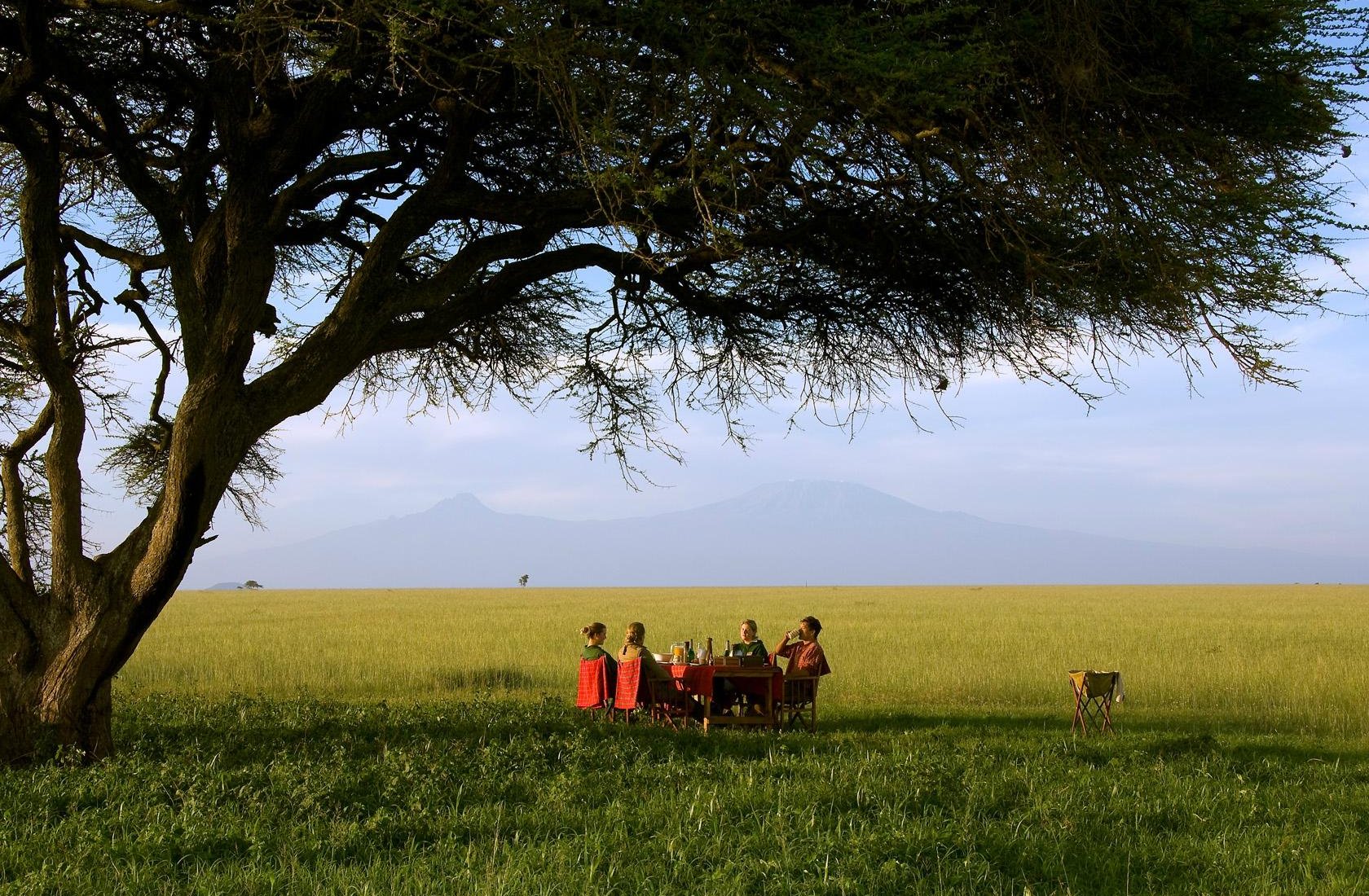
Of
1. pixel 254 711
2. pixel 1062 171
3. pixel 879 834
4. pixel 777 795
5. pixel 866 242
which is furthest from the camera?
pixel 254 711

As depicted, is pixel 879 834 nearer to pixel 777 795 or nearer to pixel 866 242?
pixel 777 795

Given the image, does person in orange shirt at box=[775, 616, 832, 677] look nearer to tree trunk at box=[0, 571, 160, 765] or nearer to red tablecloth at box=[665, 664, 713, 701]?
red tablecloth at box=[665, 664, 713, 701]

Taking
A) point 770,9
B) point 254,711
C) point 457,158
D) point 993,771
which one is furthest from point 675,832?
point 254,711

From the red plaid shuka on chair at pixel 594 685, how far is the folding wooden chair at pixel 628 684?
140mm

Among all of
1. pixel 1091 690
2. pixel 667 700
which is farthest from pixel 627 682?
pixel 1091 690

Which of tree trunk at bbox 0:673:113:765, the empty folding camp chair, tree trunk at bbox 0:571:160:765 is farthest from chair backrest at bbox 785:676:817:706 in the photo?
tree trunk at bbox 0:673:113:765

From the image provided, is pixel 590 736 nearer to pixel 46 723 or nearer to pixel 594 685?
pixel 594 685

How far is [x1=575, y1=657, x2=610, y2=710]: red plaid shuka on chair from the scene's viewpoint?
11.9 meters

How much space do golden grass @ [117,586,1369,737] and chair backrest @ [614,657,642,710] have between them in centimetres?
342

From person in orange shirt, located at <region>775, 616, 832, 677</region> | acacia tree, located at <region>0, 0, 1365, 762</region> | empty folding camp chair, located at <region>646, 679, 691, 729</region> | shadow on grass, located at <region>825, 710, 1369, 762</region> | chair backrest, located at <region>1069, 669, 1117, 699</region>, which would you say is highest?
acacia tree, located at <region>0, 0, 1365, 762</region>

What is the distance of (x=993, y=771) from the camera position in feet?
28.4

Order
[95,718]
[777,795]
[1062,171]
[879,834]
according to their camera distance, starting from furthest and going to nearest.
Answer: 1. [95,718]
2. [1062,171]
3. [777,795]
4. [879,834]

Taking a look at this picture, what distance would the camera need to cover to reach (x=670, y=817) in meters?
6.98

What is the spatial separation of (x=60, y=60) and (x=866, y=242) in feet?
21.5
